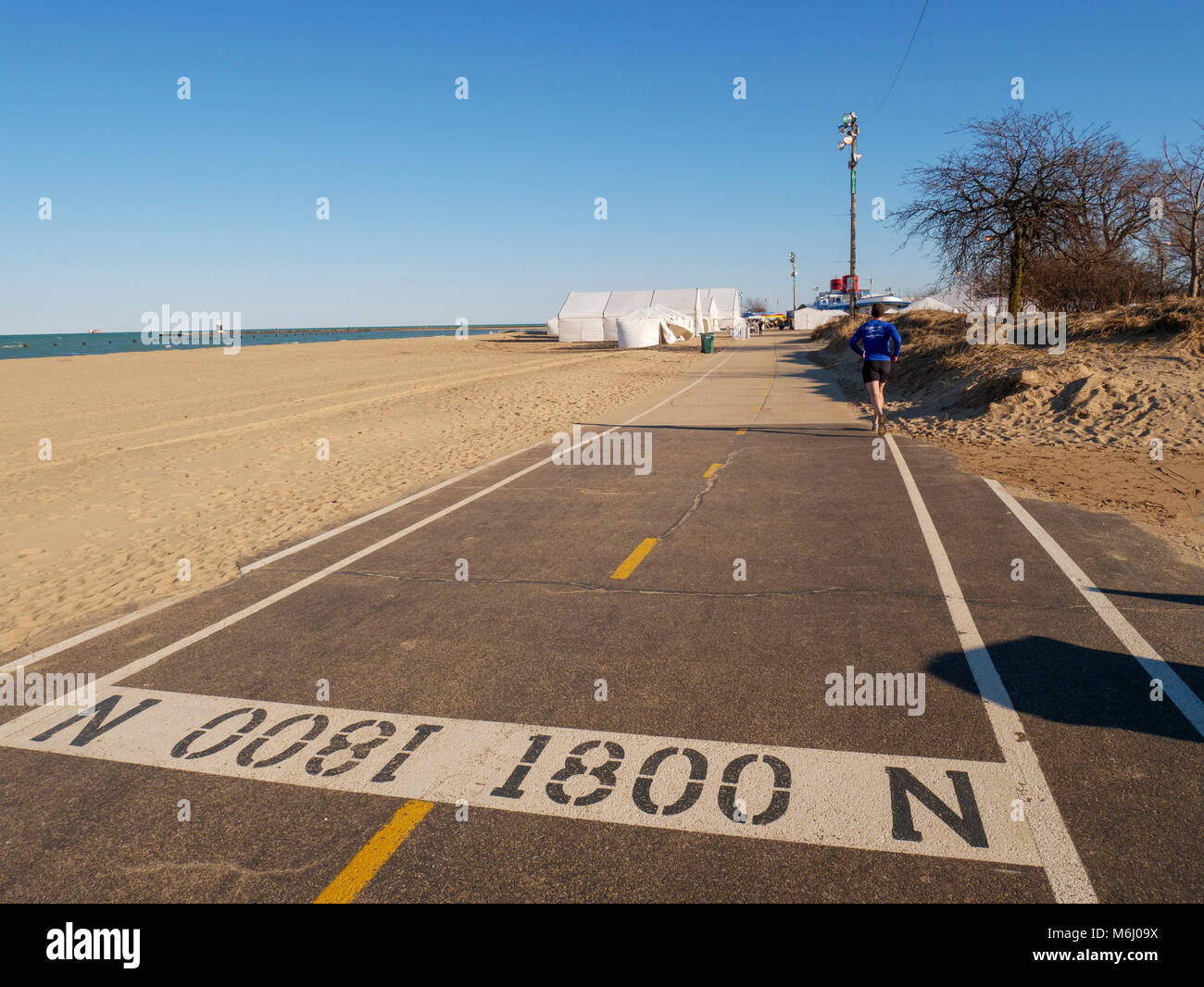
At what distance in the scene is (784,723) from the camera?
4.30m

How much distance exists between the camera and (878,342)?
14398 mm

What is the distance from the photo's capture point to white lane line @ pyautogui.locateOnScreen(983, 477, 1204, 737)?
14.1ft

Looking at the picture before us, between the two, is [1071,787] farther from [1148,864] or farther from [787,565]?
[787,565]

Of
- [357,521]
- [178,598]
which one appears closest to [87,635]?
[178,598]

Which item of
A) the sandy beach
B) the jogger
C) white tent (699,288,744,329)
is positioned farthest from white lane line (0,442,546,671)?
white tent (699,288,744,329)

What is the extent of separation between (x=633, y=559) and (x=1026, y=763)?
13.5 feet

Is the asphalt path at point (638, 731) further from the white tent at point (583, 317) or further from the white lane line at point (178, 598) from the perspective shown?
the white tent at point (583, 317)

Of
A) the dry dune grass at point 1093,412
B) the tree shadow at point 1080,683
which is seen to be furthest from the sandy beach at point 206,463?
the dry dune grass at point 1093,412

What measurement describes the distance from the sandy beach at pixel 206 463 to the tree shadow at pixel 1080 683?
260 inches

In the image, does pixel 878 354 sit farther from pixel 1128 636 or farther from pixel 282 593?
pixel 282 593

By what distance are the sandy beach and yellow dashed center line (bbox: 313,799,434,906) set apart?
413cm

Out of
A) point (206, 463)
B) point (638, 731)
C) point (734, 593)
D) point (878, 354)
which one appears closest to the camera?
point (638, 731)

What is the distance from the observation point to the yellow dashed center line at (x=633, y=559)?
702cm
